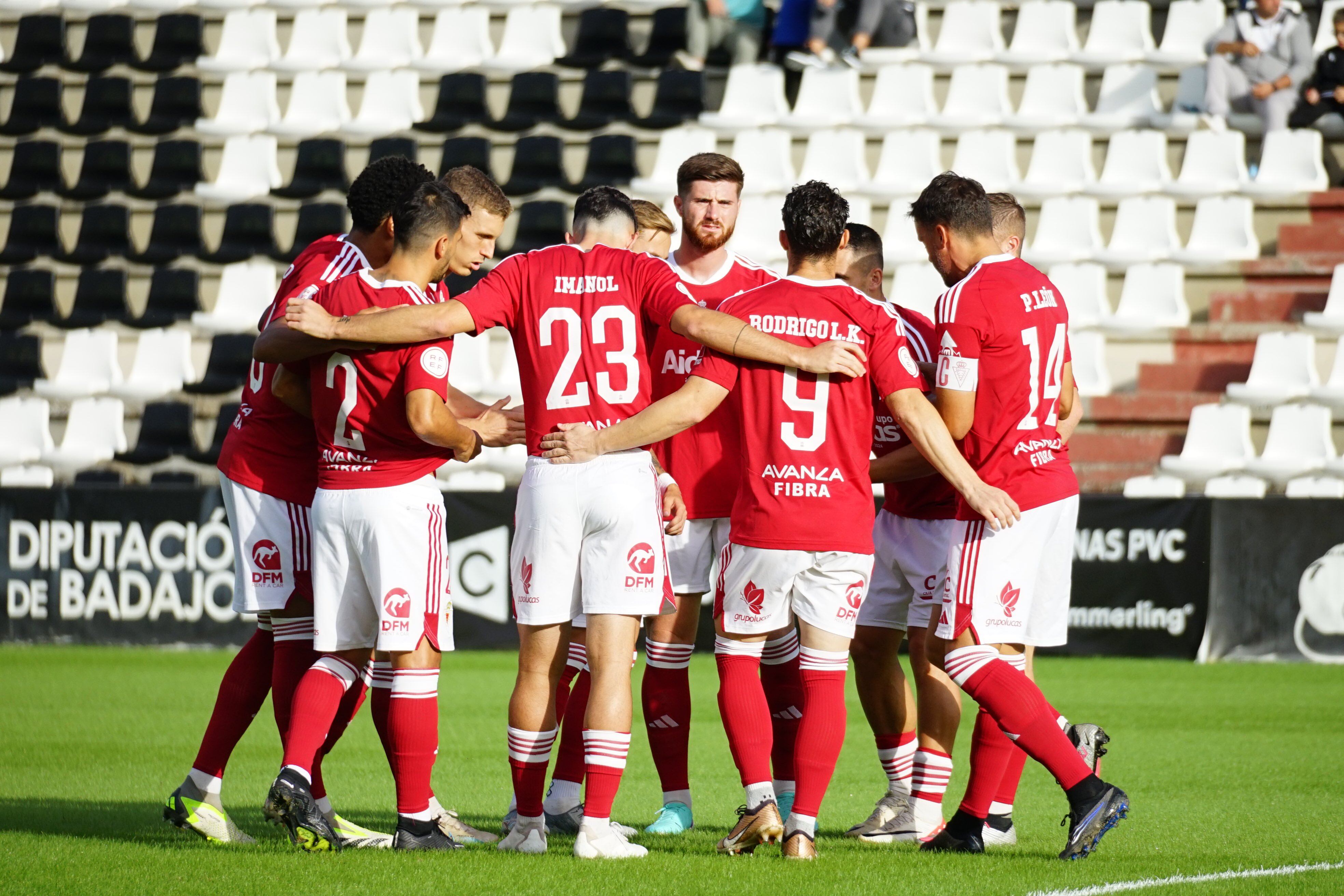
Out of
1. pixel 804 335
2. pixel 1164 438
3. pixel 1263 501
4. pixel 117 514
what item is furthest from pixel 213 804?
pixel 1164 438

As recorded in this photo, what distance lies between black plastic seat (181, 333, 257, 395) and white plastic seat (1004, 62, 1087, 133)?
8.29 m

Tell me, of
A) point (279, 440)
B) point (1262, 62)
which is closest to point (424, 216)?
point (279, 440)

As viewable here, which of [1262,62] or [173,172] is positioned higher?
A: [1262,62]

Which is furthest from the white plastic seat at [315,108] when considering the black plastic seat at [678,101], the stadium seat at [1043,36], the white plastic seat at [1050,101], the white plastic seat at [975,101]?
the white plastic seat at [1050,101]

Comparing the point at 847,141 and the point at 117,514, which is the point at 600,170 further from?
the point at 117,514

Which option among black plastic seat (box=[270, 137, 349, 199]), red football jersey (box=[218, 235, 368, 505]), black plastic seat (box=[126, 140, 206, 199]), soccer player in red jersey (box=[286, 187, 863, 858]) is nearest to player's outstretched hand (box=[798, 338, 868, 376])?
soccer player in red jersey (box=[286, 187, 863, 858])

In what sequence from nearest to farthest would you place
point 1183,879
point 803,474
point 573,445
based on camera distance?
point 1183,879
point 573,445
point 803,474

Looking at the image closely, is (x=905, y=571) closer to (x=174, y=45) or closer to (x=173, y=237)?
(x=173, y=237)

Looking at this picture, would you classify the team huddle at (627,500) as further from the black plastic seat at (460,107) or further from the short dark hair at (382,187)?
the black plastic seat at (460,107)

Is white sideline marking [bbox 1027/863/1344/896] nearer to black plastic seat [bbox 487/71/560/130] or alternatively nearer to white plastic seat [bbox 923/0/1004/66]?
white plastic seat [bbox 923/0/1004/66]

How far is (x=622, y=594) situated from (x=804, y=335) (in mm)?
1096

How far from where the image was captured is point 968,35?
662 inches

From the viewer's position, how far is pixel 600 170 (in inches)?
644

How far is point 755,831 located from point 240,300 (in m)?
12.4
